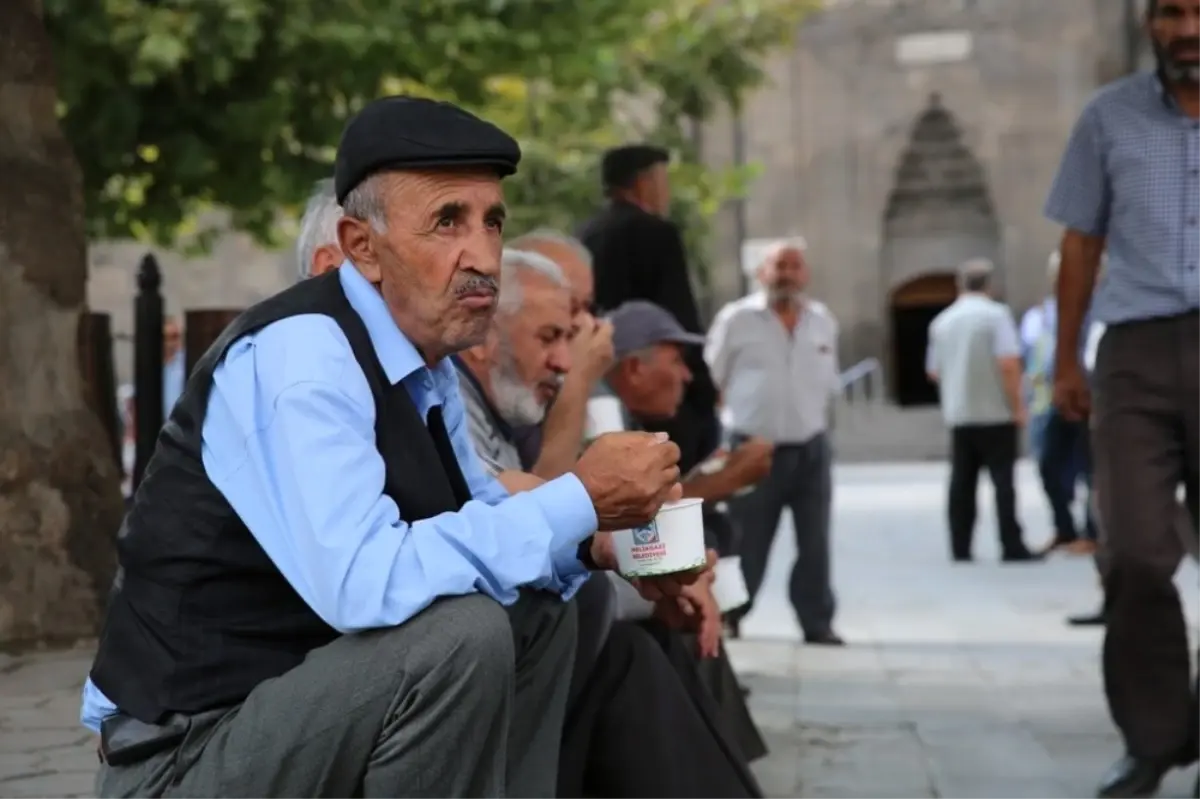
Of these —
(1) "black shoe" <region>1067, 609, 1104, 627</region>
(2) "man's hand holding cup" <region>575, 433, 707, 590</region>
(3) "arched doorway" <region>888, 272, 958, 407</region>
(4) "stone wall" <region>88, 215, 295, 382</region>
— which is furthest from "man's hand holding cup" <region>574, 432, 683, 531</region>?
(3) "arched doorway" <region>888, 272, 958, 407</region>

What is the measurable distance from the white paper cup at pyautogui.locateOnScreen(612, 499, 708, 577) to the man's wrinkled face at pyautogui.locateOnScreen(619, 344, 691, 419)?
2734mm

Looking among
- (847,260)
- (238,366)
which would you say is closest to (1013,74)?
(847,260)

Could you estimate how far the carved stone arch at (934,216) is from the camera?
37094 millimetres

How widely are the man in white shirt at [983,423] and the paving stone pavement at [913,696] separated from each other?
36cm

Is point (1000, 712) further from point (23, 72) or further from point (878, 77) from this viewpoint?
point (878, 77)

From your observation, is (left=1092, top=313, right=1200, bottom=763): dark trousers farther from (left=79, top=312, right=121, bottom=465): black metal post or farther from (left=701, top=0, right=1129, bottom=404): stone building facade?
(left=701, top=0, right=1129, bottom=404): stone building facade

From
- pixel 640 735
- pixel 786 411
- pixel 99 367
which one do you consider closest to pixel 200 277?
pixel 786 411

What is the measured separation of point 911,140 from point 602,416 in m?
32.5

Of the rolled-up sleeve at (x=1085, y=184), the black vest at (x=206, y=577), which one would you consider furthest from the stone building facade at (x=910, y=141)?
the black vest at (x=206, y=577)

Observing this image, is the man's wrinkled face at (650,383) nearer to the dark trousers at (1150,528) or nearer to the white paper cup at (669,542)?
the dark trousers at (1150,528)

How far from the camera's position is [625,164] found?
8.73 m

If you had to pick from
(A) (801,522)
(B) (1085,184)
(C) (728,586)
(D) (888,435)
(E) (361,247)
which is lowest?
(D) (888,435)

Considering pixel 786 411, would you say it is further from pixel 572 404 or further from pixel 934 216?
pixel 934 216

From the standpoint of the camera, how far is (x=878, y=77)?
37.1 meters
